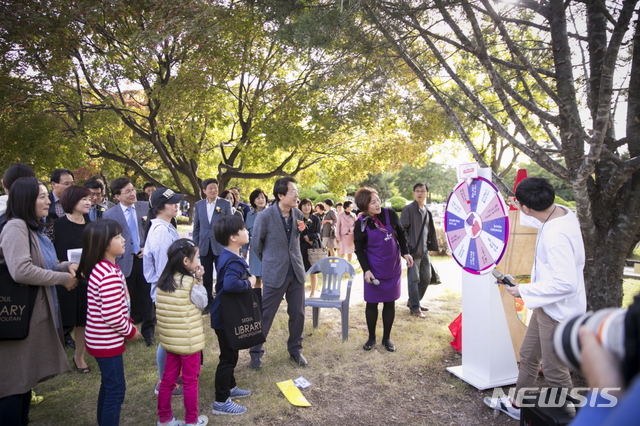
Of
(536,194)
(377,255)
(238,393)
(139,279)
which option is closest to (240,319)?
(238,393)

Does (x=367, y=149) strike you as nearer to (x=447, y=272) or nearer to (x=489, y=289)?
(x=447, y=272)

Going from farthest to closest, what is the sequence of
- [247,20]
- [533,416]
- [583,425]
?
[247,20], [533,416], [583,425]

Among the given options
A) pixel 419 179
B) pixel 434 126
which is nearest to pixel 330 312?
pixel 434 126

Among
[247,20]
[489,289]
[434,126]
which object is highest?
[247,20]

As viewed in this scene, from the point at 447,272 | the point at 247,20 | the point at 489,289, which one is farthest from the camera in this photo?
the point at 447,272

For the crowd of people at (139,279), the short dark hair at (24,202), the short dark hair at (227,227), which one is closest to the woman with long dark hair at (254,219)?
the crowd of people at (139,279)

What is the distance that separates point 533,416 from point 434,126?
6.94 metres

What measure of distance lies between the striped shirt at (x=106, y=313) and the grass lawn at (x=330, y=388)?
87 centimetres

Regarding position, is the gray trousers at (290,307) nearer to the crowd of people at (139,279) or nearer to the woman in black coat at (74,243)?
the crowd of people at (139,279)

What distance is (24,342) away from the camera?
2.46 metres

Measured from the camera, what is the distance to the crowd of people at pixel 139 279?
253 centimetres

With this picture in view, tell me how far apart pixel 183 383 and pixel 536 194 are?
2.78 m

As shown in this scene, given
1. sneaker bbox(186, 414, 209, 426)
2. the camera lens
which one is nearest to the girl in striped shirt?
sneaker bbox(186, 414, 209, 426)

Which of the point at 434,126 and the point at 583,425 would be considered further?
the point at 434,126
